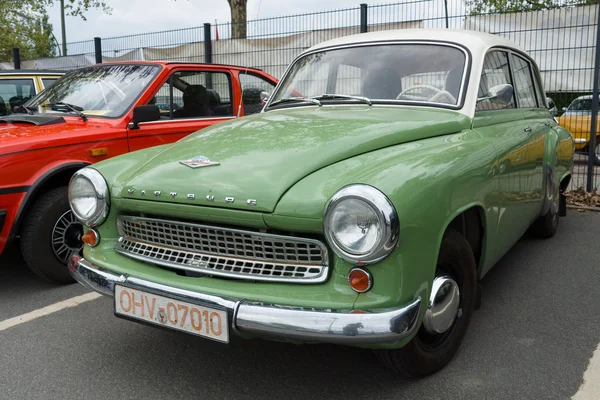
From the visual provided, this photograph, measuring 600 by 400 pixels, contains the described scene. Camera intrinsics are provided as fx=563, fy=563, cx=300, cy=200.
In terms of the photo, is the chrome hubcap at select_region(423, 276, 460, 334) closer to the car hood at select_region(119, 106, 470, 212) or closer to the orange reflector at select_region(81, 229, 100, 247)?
the car hood at select_region(119, 106, 470, 212)

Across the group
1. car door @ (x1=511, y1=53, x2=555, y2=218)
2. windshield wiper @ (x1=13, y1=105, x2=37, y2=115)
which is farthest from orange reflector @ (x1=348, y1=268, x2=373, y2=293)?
windshield wiper @ (x1=13, y1=105, x2=37, y2=115)

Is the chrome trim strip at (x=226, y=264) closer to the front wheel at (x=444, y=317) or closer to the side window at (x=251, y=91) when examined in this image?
the front wheel at (x=444, y=317)

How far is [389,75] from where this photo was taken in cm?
337

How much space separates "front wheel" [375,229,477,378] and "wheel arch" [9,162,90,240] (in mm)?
2464

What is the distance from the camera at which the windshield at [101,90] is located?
14.6 ft

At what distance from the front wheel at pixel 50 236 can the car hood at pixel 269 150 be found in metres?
1.24

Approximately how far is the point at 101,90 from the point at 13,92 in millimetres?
2074

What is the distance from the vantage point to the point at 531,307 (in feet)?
10.9

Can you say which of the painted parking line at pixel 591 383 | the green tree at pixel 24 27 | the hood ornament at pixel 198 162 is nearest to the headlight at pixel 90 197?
the hood ornament at pixel 198 162

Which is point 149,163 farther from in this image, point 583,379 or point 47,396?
point 583,379

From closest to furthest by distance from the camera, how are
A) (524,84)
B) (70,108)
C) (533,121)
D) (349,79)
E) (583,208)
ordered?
(349,79) < (533,121) < (524,84) < (70,108) < (583,208)

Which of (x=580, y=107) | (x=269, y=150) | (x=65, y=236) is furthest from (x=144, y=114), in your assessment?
(x=580, y=107)

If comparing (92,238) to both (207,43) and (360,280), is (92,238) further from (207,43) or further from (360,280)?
(207,43)

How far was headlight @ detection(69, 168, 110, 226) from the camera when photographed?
264cm
